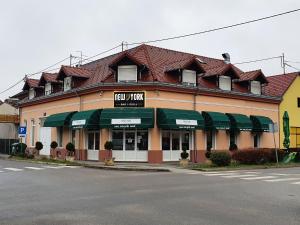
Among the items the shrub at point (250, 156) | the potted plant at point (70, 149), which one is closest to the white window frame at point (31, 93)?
the potted plant at point (70, 149)

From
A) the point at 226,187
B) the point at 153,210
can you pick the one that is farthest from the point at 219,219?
the point at 226,187

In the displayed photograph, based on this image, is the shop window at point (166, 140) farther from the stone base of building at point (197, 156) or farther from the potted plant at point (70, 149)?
the potted plant at point (70, 149)

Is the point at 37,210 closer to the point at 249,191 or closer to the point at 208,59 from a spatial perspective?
the point at 249,191

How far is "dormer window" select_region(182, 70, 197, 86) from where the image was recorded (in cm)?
3006

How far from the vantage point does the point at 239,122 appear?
31.8m

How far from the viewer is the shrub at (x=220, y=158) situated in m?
25.1

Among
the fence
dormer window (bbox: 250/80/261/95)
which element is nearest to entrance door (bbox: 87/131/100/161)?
dormer window (bbox: 250/80/261/95)

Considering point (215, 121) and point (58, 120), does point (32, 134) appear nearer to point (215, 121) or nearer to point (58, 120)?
point (58, 120)

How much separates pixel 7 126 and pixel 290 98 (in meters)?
37.8

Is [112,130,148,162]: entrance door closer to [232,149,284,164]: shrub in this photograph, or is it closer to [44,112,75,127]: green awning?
[44,112,75,127]: green awning

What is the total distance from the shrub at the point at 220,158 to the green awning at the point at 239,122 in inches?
260

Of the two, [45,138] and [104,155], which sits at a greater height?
[45,138]

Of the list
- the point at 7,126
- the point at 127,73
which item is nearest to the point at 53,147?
the point at 127,73

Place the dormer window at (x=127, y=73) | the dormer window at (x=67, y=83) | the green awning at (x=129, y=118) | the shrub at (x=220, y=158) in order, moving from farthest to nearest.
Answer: the dormer window at (x=67, y=83)
the dormer window at (x=127, y=73)
the green awning at (x=129, y=118)
the shrub at (x=220, y=158)
